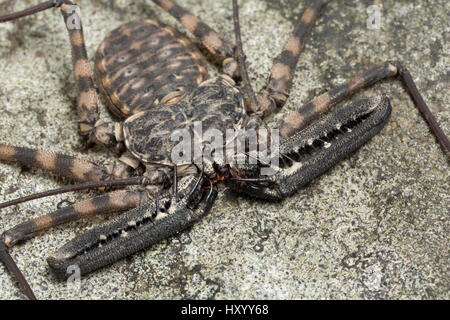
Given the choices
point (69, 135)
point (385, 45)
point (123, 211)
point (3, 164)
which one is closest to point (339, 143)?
point (385, 45)

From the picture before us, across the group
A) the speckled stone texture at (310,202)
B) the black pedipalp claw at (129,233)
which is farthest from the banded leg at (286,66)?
the black pedipalp claw at (129,233)

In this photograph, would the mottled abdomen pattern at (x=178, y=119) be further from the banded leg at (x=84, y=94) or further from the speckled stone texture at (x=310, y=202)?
the speckled stone texture at (x=310, y=202)

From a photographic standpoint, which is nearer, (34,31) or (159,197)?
(159,197)

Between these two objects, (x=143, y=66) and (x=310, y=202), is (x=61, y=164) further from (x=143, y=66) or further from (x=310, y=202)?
(x=310, y=202)

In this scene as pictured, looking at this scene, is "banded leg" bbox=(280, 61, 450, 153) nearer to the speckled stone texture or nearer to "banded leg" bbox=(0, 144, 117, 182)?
the speckled stone texture

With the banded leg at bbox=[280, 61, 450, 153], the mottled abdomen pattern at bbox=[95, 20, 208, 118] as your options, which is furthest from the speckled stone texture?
the mottled abdomen pattern at bbox=[95, 20, 208, 118]

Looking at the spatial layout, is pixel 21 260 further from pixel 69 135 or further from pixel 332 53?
pixel 332 53
